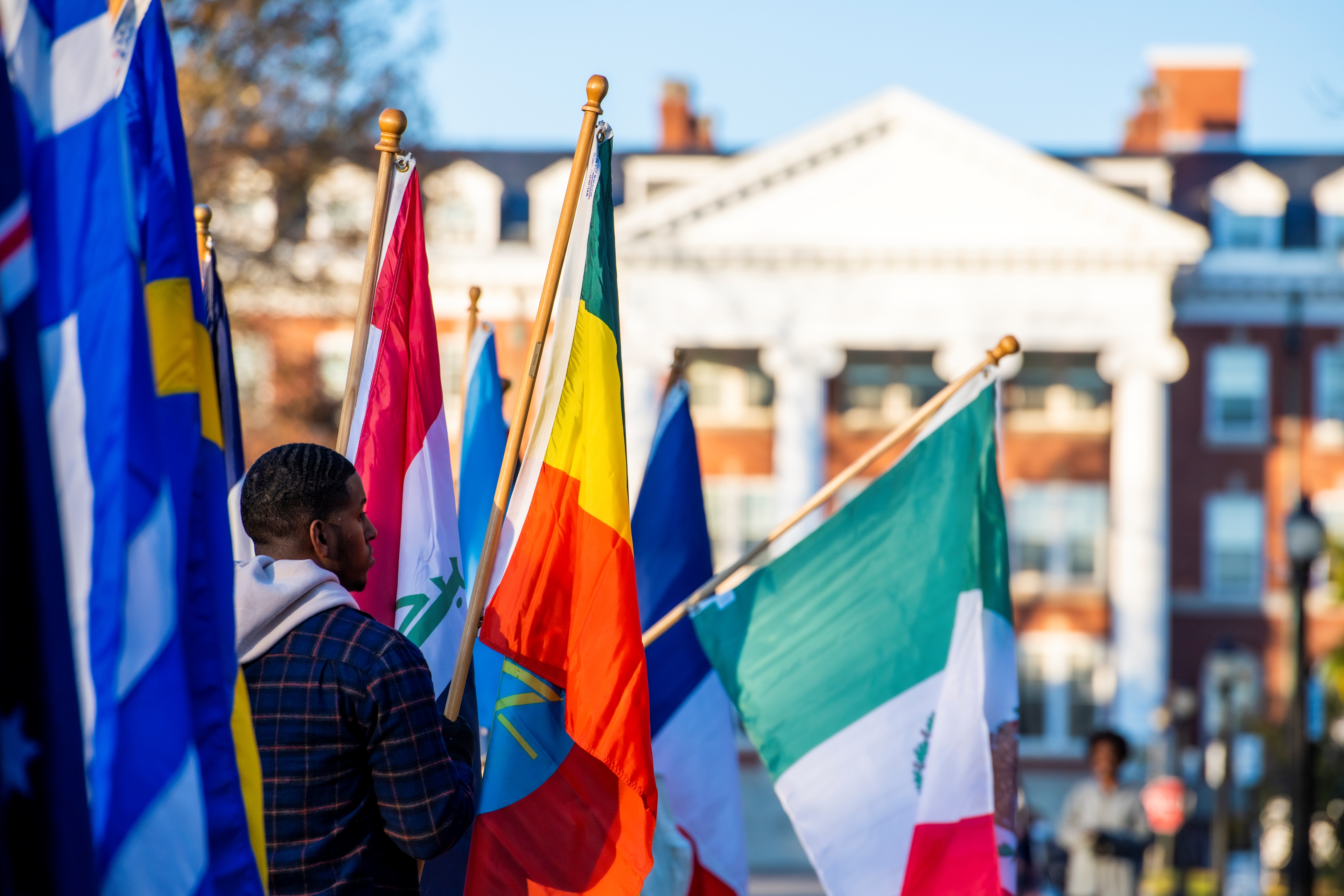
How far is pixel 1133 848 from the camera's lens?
805cm

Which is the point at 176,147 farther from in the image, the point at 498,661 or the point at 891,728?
the point at 891,728

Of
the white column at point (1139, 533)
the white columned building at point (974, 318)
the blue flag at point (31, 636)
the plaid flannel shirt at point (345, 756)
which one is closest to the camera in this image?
the blue flag at point (31, 636)

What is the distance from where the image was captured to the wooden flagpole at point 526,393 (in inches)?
133

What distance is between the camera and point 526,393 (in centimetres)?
362

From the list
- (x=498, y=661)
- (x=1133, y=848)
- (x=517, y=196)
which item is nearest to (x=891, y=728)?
(x=498, y=661)

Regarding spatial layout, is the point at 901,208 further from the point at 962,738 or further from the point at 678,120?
the point at 962,738

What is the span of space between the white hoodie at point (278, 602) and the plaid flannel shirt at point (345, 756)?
0.07ft

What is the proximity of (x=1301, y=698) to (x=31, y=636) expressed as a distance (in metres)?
10.9

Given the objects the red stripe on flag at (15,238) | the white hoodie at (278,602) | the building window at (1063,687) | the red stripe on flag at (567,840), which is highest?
the red stripe on flag at (15,238)

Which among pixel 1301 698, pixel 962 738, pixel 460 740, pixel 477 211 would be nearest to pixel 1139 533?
pixel 477 211

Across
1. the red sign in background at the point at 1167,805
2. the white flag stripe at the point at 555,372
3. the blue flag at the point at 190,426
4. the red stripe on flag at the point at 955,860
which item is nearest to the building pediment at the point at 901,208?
the red sign in background at the point at 1167,805

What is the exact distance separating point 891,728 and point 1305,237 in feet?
105

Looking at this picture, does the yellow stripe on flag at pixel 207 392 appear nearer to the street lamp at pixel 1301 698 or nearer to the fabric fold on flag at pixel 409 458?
the fabric fold on flag at pixel 409 458

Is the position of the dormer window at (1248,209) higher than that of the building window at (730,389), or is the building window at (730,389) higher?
the dormer window at (1248,209)
